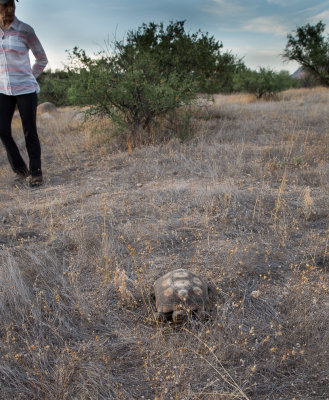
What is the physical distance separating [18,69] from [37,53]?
422 millimetres

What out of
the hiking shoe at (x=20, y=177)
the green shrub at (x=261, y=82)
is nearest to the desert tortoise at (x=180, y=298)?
the hiking shoe at (x=20, y=177)

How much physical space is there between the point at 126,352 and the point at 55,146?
6.25 meters

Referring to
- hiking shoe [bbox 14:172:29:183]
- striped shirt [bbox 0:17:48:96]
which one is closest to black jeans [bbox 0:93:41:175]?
striped shirt [bbox 0:17:48:96]

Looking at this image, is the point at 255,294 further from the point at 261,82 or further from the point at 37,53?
the point at 261,82

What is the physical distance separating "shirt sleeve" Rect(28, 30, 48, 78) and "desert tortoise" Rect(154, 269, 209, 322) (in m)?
3.71

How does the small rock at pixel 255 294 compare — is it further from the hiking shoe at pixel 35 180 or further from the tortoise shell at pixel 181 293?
the hiking shoe at pixel 35 180

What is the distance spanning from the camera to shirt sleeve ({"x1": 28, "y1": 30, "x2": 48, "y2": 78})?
416 centimetres

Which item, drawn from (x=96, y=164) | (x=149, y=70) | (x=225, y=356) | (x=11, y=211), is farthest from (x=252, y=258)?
(x=149, y=70)

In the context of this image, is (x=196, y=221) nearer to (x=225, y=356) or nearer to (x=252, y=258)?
(x=252, y=258)

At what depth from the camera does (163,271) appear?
2576 mm

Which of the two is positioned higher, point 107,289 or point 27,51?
point 27,51

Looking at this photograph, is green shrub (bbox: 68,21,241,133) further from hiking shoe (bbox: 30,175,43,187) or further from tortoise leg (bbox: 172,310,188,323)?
tortoise leg (bbox: 172,310,188,323)

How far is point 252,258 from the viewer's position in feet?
8.77

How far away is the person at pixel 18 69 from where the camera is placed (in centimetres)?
396
